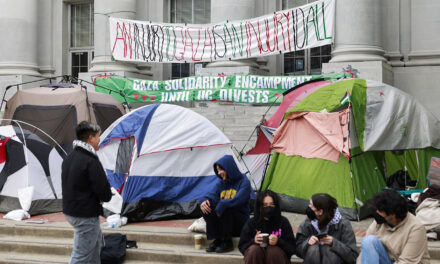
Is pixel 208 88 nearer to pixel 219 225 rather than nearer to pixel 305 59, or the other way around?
pixel 305 59

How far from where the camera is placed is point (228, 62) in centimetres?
1533

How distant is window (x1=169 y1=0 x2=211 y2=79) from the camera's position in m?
18.8

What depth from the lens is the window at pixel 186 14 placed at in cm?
1880

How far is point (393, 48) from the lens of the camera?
15.5m

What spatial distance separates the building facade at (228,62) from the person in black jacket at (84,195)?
31.9ft

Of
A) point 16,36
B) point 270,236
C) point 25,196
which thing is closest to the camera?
point 270,236

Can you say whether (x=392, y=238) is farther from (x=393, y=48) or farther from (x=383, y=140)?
(x=393, y=48)

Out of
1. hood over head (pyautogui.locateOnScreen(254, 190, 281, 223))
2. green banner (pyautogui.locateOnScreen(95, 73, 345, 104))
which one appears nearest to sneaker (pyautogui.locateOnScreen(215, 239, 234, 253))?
hood over head (pyautogui.locateOnScreen(254, 190, 281, 223))

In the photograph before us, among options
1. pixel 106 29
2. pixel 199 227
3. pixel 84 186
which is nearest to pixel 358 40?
pixel 106 29

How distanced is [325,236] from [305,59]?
499 inches

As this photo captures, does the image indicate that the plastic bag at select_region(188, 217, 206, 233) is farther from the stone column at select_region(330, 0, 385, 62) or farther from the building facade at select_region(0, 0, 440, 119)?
the stone column at select_region(330, 0, 385, 62)

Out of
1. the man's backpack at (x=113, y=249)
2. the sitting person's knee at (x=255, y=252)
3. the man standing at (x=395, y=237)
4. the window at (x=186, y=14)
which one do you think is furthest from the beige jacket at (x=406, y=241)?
the window at (x=186, y=14)

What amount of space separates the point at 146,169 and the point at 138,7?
425 inches

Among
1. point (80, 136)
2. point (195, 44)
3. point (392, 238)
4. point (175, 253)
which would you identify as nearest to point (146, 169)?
point (175, 253)
